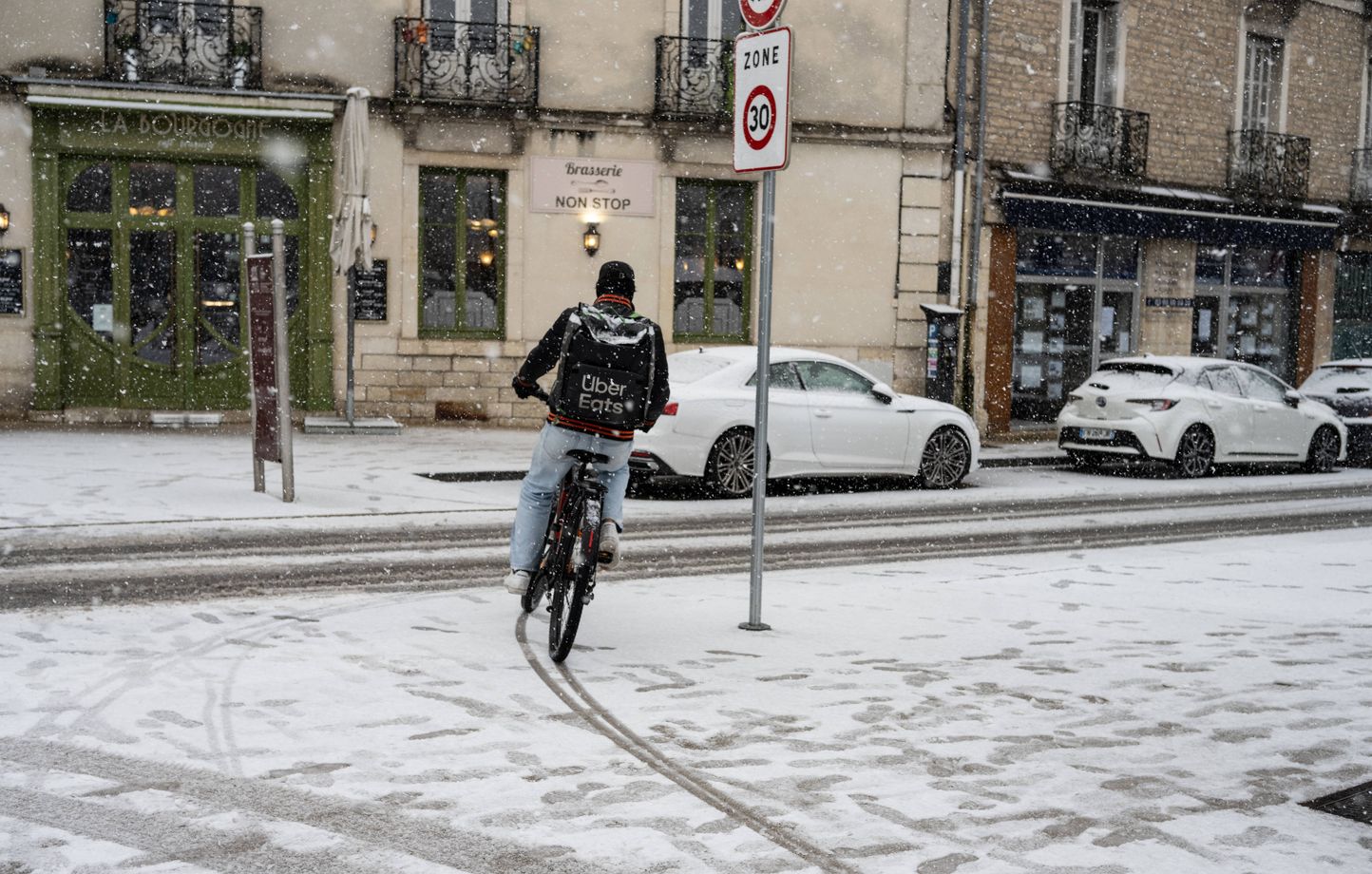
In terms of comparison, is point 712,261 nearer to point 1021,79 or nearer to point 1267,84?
point 1021,79

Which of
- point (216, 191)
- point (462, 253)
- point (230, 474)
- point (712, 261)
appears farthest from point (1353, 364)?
point (216, 191)

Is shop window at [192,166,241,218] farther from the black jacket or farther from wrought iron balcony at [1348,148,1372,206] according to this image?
wrought iron balcony at [1348,148,1372,206]

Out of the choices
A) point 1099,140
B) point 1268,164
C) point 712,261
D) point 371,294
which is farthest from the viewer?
point 1268,164

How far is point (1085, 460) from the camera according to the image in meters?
17.8

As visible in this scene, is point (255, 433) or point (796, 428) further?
point (796, 428)

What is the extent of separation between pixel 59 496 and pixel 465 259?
31.3ft

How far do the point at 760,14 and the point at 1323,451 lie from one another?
13.8 metres

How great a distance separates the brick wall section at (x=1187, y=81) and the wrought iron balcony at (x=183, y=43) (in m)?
10.9

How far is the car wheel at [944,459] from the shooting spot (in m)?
14.9

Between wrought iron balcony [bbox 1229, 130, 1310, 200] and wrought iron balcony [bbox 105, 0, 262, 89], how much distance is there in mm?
16240

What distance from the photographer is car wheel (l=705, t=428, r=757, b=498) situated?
13.3m

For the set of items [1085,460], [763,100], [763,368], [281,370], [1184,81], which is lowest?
[1085,460]

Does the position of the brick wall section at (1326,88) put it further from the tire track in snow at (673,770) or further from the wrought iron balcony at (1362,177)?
the tire track in snow at (673,770)

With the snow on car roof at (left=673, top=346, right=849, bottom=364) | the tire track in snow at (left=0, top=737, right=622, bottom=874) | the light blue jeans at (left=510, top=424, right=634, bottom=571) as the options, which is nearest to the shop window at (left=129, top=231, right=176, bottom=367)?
the snow on car roof at (left=673, top=346, right=849, bottom=364)
